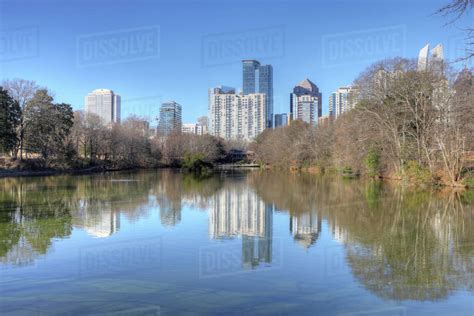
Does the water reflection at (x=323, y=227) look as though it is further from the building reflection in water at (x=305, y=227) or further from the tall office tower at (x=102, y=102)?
the tall office tower at (x=102, y=102)

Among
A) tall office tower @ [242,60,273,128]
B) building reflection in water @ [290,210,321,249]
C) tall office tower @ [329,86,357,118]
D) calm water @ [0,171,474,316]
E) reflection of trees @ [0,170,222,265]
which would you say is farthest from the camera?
tall office tower @ [242,60,273,128]

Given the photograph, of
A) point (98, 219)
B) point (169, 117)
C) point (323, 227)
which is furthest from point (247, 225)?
point (169, 117)

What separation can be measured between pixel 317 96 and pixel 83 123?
62.9m

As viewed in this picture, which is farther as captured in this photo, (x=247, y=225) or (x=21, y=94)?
(x=21, y=94)

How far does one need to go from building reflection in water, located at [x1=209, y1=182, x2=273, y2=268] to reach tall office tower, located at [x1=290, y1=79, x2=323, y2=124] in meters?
74.0

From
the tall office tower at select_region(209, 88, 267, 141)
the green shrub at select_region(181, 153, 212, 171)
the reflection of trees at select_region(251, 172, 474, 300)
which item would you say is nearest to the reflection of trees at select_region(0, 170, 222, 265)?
the reflection of trees at select_region(251, 172, 474, 300)

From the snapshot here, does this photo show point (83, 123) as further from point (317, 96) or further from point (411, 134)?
point (317, 96)

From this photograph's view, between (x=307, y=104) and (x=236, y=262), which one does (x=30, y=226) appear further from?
(x=307, y=104)

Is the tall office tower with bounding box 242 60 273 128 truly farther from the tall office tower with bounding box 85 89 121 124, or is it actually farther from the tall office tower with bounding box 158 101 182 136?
the tall office tower with bounding box 85 89 121 124

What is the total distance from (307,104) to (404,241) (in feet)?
286

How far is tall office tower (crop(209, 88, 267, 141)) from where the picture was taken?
108875 mm

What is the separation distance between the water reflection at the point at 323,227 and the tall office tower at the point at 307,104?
7368 cm

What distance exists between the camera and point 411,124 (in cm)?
2936

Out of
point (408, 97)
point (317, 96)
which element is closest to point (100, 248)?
point (408, 97)
